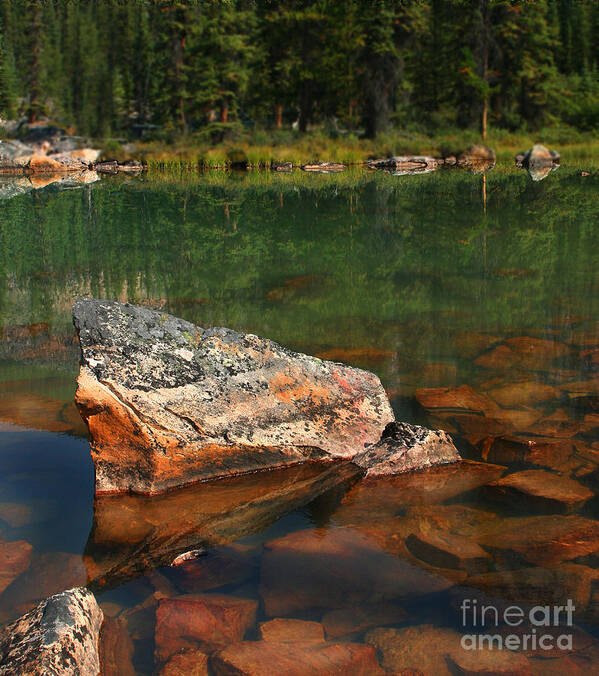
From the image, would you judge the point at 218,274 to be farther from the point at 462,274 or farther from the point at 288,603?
the point at 288,603

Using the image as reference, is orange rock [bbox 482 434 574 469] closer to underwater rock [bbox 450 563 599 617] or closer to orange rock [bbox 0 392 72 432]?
underwater rock [bbox 450 563 599 617]

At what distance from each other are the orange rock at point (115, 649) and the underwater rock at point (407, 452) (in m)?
1.89

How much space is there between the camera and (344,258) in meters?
12.0

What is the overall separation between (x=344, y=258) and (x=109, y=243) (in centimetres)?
463

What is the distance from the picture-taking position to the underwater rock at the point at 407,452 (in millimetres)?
4586

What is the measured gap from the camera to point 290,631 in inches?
121

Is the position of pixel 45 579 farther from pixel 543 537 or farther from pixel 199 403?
pixel 543 537

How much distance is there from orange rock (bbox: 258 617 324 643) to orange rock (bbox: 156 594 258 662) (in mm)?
90

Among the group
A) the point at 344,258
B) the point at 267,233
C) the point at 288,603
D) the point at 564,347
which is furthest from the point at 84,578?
the point at 267,233

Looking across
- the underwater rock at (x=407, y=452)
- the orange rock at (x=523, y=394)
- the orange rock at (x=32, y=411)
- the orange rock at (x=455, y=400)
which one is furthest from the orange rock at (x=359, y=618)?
the orange rock at (x=32, y=411)

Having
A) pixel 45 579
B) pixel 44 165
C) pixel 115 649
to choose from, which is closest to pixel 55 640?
pixel 115 649

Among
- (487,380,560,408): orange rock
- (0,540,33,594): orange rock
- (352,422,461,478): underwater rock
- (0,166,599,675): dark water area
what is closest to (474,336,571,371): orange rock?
(0,166,599,675): dark water area

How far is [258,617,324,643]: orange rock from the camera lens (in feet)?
9.95

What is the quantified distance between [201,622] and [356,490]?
151cm
